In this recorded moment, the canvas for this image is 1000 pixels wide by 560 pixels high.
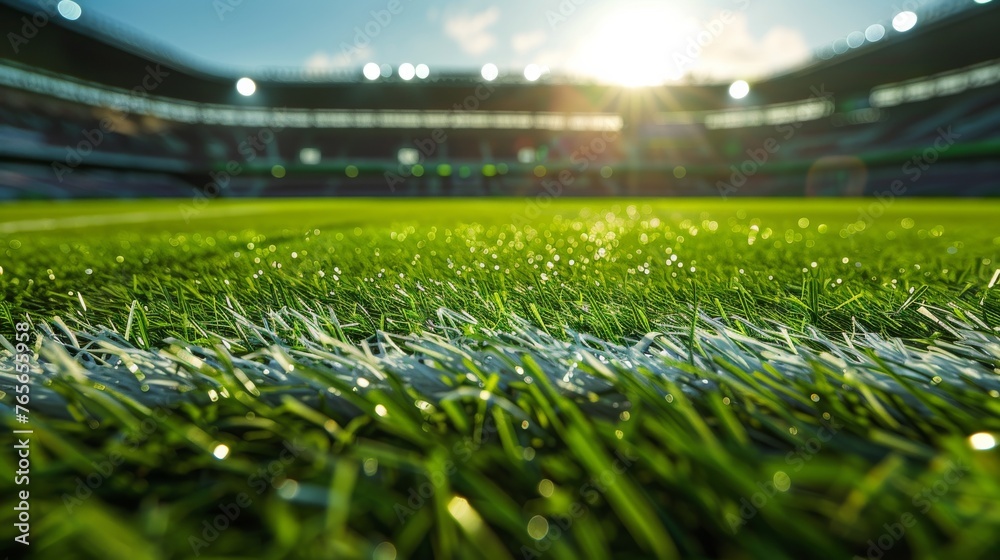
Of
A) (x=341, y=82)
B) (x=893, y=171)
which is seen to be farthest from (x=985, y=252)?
(x=341, y=82)

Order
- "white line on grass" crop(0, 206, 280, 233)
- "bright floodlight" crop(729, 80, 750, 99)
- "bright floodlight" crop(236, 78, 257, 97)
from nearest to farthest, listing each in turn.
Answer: "white line on grass" crop(0, 206, 280, 233) < "bright floodlight" crop(236, 78, 257, 97) < "bright floodlight" crop(729, 80, 750, 99)

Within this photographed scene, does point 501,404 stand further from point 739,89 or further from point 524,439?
point 739,89

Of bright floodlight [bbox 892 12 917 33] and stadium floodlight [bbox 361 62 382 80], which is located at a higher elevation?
stadium floodlight [bbox 361 62 382 80]

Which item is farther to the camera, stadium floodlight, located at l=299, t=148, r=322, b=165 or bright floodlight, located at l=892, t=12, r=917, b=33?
stadium floodlight, located at l=299, t=148, r=322, b=165

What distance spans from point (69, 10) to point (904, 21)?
4360cm

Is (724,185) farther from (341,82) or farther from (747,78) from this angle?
(341,82)

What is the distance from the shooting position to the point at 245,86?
1511 inches

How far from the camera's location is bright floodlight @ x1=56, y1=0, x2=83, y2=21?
25031 mm

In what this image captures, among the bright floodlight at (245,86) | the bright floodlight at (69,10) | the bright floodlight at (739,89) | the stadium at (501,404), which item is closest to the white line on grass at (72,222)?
the stadium at (501,404)

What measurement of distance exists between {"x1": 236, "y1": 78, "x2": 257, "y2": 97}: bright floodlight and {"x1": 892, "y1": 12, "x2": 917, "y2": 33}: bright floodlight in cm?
4157

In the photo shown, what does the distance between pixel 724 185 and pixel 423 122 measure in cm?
2497

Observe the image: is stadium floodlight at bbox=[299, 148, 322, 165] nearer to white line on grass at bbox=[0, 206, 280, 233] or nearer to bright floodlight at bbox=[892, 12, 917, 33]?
white line on grass at bbox=[0, 206, 280, 233]

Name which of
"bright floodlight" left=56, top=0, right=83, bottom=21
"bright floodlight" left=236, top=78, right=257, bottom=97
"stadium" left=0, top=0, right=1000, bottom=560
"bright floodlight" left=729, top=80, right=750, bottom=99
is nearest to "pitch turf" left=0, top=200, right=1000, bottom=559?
→ "stadium" left=0, top=0, right=1000, bottom=560

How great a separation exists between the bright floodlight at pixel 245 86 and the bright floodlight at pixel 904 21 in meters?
41.6
